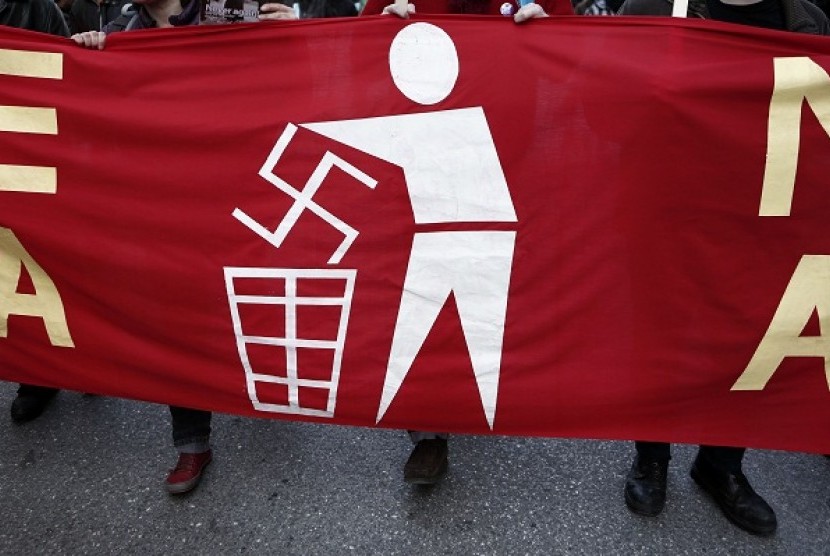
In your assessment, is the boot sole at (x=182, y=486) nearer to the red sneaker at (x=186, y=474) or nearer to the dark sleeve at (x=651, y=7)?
the red sneaker at (x=186, y=474)

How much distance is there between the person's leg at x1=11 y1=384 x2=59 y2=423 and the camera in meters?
2.93

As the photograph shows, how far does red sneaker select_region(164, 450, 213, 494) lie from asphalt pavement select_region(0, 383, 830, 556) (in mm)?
45

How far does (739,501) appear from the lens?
7.75 ft

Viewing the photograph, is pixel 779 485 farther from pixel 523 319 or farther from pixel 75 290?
pixel 75 290

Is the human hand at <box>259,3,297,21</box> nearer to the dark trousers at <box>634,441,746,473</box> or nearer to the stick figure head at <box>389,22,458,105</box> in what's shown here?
the stick figure head at <box>389,22,458,105</box>

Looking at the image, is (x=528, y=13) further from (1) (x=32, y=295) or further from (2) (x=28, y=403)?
(2) (x=28, y=403)

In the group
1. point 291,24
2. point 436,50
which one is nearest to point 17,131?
point 291,24

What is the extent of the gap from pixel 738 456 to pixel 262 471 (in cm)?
166

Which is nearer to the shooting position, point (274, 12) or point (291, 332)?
point (291, 332)

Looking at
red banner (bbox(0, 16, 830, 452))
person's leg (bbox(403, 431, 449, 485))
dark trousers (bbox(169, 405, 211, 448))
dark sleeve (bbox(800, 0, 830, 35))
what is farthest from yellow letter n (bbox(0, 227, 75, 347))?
dark sleeve (bbox(800, 0, 830, 35))

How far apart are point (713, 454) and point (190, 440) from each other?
1.83 m

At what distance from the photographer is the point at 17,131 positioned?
228cm

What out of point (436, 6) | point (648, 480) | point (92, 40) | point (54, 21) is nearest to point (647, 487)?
point (648, 480)

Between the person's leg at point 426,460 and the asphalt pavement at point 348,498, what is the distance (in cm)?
7
